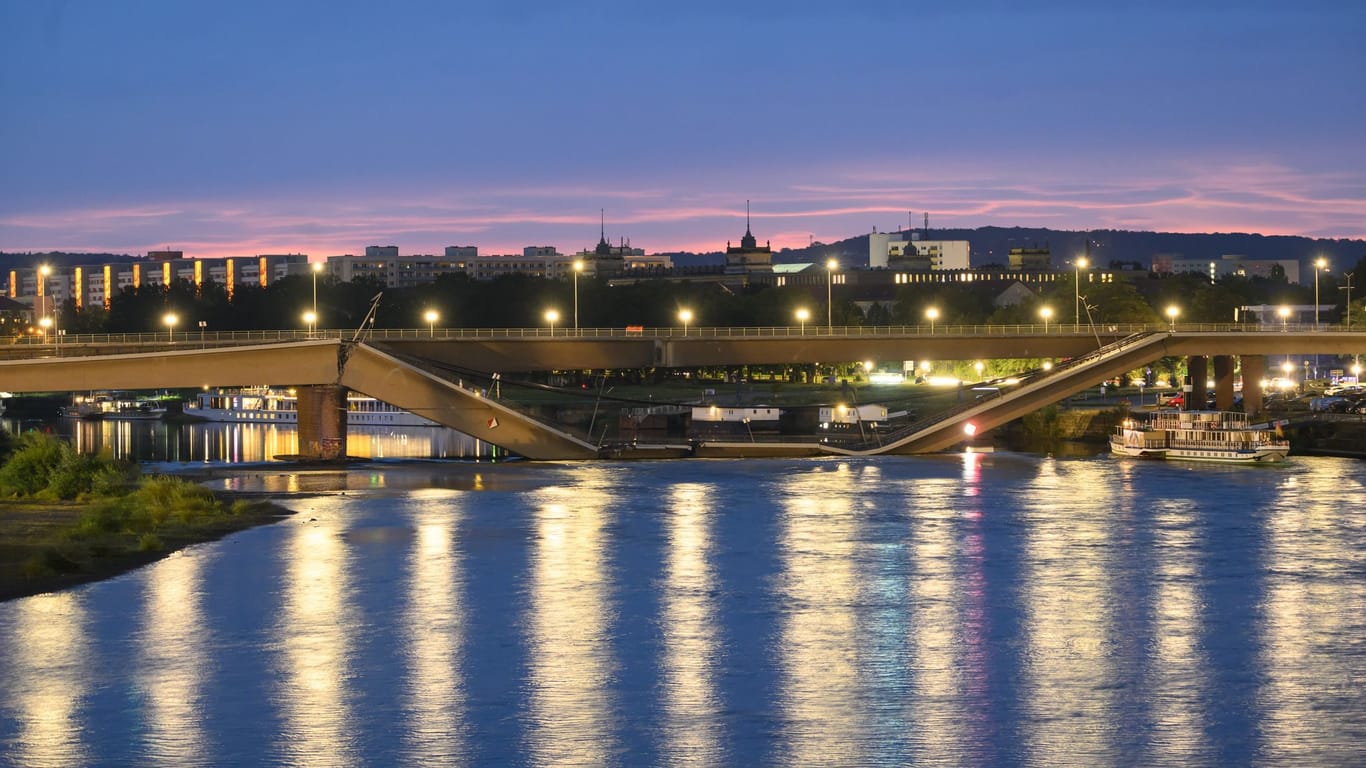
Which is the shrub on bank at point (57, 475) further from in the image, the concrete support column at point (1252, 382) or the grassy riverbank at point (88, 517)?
the concrete support column at point (1252, 382)

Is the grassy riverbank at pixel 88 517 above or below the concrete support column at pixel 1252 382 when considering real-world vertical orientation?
below

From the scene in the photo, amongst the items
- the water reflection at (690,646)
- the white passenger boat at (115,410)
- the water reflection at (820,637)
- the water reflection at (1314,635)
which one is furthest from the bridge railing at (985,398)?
the white passenger boat at (115,410)

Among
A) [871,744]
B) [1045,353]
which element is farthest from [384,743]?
[1045,353]

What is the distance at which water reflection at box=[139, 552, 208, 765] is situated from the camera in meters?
38.8

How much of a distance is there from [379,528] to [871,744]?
1496 inches

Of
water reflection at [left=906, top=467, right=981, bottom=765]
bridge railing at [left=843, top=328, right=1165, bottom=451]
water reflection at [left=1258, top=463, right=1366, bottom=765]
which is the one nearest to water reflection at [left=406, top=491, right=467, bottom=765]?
water reflection at [left=906, top=467, right=981, bottom=765]

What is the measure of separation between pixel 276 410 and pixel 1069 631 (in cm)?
12900

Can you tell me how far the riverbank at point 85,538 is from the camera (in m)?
59.8

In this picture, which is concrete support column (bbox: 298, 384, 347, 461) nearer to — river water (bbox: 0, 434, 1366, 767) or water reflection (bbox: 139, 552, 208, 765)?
river water (bbox: 0, 434, 1366, 767)

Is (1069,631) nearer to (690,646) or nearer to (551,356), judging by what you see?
(690,646)

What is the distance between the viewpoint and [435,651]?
4775 centimetres

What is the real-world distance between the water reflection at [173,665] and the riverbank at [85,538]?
2398 millimetres

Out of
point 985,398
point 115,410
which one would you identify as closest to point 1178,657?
point 985,398

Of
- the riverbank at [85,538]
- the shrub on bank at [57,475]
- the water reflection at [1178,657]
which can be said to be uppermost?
the shrub on bank at [57,475]
